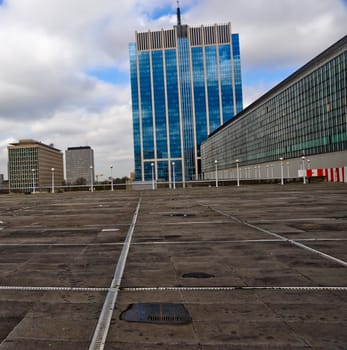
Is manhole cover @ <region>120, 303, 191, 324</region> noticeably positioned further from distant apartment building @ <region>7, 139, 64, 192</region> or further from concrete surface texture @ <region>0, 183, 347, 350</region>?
distant apartment building @ <region>7, 139, 64, 192</region>

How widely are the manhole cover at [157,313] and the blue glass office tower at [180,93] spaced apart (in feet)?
531

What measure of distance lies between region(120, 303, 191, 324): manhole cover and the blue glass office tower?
162m

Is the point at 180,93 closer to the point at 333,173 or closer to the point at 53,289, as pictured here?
the point at 333,173

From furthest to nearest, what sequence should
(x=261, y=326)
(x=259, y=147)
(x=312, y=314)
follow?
(x=259, y=147) → (x=312, y=314) → (x=261, y=326)

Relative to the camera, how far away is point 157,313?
5094mm

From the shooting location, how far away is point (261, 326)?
4.57 m

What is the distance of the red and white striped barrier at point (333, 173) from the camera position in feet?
199

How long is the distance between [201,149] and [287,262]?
16528cm

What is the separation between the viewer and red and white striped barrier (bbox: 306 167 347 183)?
60.8 m

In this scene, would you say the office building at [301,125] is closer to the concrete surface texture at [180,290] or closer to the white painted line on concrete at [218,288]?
the concrete surface texture at [180,290]

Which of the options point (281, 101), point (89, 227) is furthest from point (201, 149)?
point (89, 227)

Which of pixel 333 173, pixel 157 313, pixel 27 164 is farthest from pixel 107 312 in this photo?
pixel 27 164

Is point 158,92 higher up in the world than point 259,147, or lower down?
higher up

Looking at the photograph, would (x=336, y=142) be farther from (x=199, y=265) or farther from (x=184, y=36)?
(x=184, y=36)
